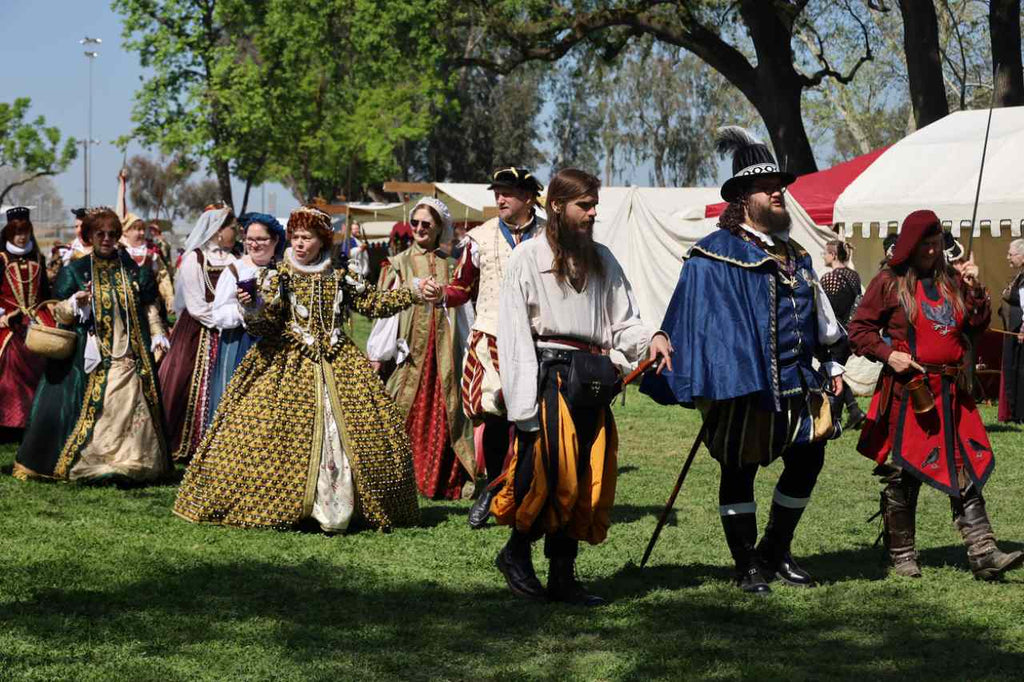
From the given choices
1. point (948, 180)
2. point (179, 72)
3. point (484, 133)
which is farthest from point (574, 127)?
point (948, 180)

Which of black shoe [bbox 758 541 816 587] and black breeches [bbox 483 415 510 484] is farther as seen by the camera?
black breeches [bbox 483 415 510 484]

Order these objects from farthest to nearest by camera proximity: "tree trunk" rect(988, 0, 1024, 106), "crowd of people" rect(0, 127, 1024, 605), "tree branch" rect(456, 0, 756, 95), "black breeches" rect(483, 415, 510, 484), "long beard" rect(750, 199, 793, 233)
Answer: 1. "tree branch" rect(456, 0, 756, 95)
2. "tree trunk" rect(988, 0, 1024, 106)
3. "black breeches" rect(483, 415, 510, 484)
4. "long beard" rect(750, 199, 793, 233)
5. "crowd of people" rect(0, 127, 1024, 605)

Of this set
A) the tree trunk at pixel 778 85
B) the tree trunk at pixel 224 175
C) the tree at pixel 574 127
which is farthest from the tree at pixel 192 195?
the tree trunk at pixel 778 85

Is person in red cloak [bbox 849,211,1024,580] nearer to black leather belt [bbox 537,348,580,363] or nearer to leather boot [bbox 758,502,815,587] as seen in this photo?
leather boot [bbox 758,502,815,587]

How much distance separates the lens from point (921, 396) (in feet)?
21.5

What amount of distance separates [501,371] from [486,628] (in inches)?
39.7

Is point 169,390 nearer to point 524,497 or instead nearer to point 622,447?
point 622,447

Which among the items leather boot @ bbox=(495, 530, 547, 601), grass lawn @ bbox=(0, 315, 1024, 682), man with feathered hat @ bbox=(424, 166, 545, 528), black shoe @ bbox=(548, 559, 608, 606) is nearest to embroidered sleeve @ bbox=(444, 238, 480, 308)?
man with feathered hat @ bbox=(424, 166, 545, 528)

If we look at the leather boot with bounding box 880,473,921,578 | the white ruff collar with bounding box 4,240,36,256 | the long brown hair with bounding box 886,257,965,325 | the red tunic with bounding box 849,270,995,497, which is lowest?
the leather boot with bounding box 880,473,921,578

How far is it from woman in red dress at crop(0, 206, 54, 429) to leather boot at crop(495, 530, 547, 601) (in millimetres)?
5702

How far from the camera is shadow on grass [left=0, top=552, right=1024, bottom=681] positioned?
16.4 feet

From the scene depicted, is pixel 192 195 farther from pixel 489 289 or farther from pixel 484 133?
pixel 489 289

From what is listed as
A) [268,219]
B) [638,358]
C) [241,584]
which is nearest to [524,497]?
[638,358]

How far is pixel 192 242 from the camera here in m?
9.84
